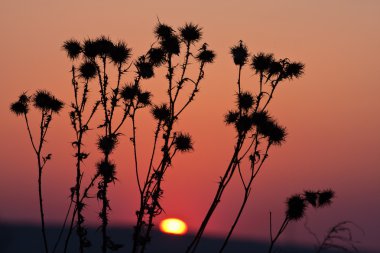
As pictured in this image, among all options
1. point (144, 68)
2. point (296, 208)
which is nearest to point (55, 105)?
point (144, 68)

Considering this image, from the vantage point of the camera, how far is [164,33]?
44.1ft

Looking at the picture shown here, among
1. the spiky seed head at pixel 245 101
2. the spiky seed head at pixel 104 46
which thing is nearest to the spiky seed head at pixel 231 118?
the spiky seed head at pixel 245 101

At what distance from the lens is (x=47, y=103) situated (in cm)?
1454

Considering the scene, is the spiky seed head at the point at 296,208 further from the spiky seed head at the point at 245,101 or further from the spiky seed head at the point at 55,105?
the spiky seed head at the point at 55,105

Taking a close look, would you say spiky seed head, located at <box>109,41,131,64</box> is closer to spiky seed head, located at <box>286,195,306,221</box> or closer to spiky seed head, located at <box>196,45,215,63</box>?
spiky seed head, located at <box>196,45,215,63</box>

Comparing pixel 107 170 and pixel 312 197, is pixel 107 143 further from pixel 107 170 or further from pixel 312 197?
pixel 312 197

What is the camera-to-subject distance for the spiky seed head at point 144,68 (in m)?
13.3

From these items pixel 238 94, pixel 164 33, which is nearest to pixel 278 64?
pixel 238 94

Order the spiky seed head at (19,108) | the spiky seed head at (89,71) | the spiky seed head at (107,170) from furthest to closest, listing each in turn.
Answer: the spiky seed head at (19,108), the spiky seed head at (89,71), the spiky seed head at (107,170)

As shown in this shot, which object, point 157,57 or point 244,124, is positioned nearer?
point 157,57

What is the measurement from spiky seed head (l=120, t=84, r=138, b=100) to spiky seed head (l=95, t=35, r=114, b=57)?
2.54ft

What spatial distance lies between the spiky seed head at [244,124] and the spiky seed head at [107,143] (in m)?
2.37

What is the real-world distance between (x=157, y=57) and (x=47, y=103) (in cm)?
273

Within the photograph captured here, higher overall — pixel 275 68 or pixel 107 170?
pixel 275 68
